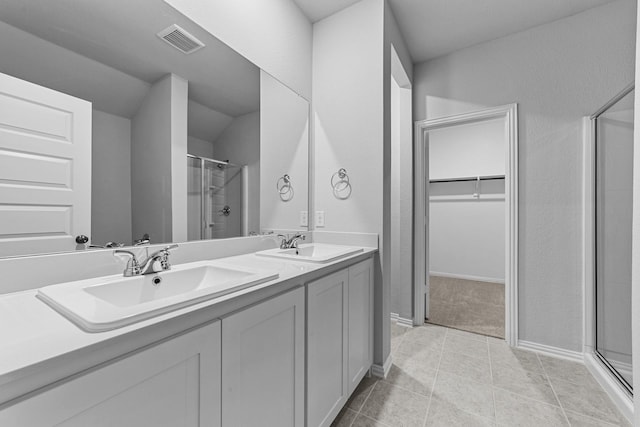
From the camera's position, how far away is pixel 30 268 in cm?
81

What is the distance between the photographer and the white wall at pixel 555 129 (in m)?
1.94

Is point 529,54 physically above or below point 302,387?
above

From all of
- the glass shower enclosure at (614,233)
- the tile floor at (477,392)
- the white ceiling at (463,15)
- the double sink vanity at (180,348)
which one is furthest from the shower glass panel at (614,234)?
the double sink vanity at (180,348)

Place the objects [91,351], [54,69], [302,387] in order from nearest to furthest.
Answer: [91,351] < [54,69] < [302,387]

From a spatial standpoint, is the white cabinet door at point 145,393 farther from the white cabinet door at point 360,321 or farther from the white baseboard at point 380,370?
the white baseboard at point 380,370

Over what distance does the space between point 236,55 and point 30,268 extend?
4.35ft

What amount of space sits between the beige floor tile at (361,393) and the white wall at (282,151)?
1108 millimetres

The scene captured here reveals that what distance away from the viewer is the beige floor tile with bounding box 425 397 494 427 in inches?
54.4

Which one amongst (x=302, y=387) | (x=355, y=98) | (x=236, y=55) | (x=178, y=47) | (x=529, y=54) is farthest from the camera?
(x=529, y=54)

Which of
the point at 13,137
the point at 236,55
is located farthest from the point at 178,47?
the point at 13,137

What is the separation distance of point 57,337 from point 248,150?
4.17 feet

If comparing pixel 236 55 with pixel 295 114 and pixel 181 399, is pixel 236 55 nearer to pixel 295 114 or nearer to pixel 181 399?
pixel 295 114

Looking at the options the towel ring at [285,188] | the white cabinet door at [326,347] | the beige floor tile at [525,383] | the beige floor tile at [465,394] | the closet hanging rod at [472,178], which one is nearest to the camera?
the white cabinet door at [326,347]

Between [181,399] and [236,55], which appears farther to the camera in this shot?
[236,55]
